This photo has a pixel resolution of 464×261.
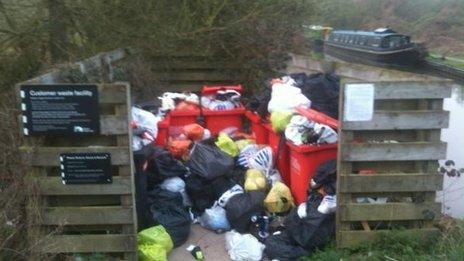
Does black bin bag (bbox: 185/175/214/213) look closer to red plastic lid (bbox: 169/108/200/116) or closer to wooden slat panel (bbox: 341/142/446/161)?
wooden slat panel (bbox: 341/142/446/161)

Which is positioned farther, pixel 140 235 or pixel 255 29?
pixel 255 29

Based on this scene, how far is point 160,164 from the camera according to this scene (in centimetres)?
557

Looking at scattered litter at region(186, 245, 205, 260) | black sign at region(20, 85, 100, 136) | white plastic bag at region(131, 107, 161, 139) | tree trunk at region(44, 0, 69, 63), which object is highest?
tree trunk at region(44, 0, 69, 63)

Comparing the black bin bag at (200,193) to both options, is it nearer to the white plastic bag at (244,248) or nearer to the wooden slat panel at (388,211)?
the white plastic bag at (244,248)

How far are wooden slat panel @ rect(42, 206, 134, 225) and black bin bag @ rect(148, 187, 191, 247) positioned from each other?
0.72m

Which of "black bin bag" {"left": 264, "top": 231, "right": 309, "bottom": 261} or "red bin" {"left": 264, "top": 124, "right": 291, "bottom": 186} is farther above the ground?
"red bin" {"left": 264, "top": 124, "right": 291, "bottom": 186}

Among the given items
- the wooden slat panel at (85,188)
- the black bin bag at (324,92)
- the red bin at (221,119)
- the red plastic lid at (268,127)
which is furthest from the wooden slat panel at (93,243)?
the red bin at (221,119)

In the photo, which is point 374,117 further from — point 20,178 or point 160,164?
point 20,178

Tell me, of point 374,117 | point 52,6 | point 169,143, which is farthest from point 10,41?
point 374,117

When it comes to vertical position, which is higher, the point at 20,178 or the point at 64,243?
the point at 20,178

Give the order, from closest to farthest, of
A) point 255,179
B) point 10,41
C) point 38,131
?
point 38,131 → point 255,179 → point 10,41

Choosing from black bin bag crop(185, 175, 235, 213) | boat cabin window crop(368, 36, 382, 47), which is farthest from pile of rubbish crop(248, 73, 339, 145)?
boat cabin window crop(368, 36, 382, 47)

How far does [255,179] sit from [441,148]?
188 cm

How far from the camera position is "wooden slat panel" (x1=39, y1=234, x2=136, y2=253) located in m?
4.20
